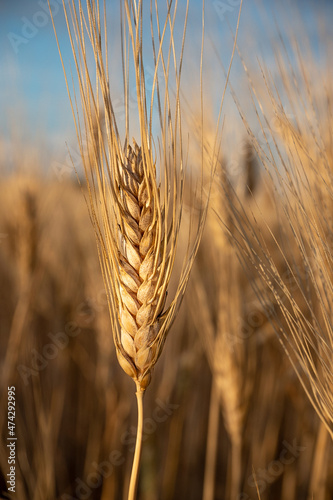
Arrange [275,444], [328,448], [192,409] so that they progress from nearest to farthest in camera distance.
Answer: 1. [328,448]
2. [275,444]
3. [192,409]

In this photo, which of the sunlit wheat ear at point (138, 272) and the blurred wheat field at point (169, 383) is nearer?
the sunlit wheat ear at point (138, 272)

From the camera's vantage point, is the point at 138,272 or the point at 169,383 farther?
the point at 169,383

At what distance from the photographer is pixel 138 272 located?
0.58 metres

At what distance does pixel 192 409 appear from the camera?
161 centimetres

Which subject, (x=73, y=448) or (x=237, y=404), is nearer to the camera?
(x=237, y=404)

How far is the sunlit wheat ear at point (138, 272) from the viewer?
0.56m

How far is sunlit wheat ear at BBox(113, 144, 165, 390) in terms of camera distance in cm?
56

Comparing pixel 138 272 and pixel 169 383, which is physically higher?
pixel 138 272

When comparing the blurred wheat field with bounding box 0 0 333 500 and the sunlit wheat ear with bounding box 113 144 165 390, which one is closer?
the sunlit wheat ear with bounding box 113 144 165 390

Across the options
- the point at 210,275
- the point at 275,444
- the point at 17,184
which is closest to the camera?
the point at 17,184

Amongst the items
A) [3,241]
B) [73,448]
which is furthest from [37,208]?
[73,448]

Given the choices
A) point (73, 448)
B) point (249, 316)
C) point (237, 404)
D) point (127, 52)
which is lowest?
point (73, 448)

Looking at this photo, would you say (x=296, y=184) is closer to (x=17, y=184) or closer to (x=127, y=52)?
(x=127, y=52)

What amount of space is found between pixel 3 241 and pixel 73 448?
33.1 inches
